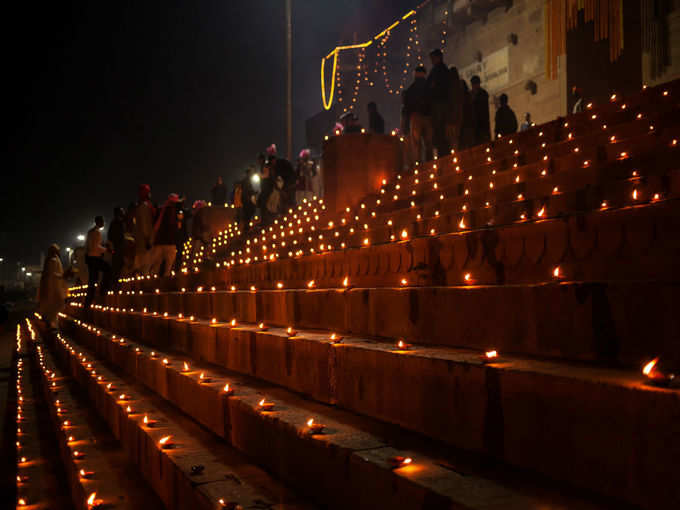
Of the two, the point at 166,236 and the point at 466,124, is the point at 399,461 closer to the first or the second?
the point at 466,124

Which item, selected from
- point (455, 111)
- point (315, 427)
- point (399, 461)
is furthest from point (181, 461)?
point (455, 111)

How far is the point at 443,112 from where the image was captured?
1012 cm

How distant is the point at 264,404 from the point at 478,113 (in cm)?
875

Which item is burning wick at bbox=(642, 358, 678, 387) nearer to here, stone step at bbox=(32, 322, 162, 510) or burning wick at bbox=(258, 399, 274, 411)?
burning wick at bbox=(258, 399, 274, 411)

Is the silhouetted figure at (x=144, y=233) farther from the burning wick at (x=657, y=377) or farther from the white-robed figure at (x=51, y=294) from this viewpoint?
the burning wick at (x=657, y=377)

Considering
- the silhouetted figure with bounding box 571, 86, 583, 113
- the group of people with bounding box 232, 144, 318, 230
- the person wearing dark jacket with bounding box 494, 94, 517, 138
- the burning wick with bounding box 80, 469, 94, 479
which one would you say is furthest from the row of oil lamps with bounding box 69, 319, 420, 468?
the silhouetted figure with bounding box 571, 86, 583, 113

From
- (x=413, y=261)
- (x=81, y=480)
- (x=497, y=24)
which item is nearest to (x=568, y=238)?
(x=413, y=261)

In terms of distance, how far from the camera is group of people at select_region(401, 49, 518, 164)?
996 cm

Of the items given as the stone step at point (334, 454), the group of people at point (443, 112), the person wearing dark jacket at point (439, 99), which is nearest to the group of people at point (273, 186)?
the group of people at point (443, 112)

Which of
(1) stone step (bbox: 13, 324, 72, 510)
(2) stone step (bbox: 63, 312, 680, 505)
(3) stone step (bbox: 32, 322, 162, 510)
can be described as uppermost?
(2) stone step (bbox: 63, 312, 680, 505)

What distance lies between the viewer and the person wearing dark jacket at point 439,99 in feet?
32.3

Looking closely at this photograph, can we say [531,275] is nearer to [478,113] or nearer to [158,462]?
[158,462]

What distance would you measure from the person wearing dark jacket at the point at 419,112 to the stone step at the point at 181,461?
710 centimetres

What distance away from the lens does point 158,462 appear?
9.32ft
